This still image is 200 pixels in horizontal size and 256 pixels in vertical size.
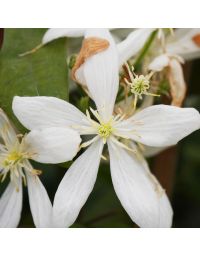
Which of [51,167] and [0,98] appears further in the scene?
[51,167]

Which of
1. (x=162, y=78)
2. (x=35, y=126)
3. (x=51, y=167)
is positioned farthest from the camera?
→ (x=51, y=167)

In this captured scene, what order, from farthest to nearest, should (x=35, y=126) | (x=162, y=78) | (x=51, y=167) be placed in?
1. (x=51, y=167)
2. (x=162, y=78)
3. (x=35, y=126)

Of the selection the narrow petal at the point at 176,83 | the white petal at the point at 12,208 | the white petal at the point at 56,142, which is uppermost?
the narrow petal at the point at 176,83

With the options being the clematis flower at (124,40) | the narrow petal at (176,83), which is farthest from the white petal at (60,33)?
the narrow petal at (176,83)

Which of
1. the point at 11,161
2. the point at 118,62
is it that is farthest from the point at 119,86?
the point at 11,161

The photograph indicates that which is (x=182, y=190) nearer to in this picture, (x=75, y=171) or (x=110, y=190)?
(x=110, y=190)

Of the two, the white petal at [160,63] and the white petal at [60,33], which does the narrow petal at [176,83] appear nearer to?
the white petal at [160,63]

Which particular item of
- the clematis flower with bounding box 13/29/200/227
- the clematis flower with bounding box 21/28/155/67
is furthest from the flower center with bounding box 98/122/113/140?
the clematis flower with bounding box 21/28/155/67
